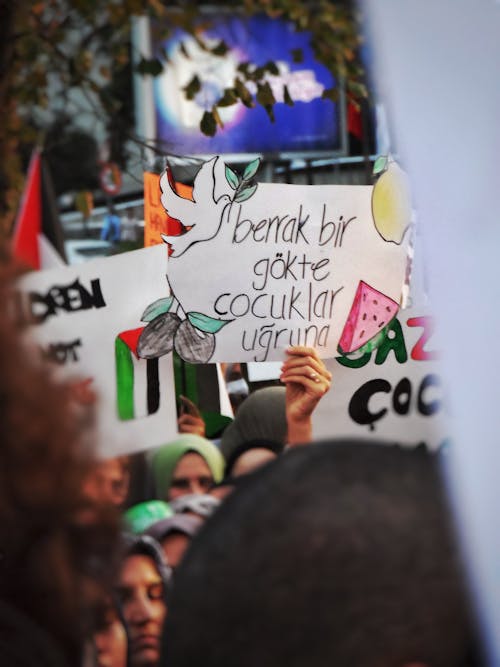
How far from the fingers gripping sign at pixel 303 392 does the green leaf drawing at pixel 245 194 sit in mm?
441

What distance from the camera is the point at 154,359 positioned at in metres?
2.75

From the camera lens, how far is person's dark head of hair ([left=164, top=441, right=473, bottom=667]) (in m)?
0.97

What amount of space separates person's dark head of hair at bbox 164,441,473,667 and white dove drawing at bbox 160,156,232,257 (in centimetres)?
185

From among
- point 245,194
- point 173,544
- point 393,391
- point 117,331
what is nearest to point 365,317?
point 393,391

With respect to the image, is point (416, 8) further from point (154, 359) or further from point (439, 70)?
point (154, 359)

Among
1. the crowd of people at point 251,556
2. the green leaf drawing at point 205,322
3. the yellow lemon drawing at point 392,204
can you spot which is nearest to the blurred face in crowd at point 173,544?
the green leaf drawing at point 205,322

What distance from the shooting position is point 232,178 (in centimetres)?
289

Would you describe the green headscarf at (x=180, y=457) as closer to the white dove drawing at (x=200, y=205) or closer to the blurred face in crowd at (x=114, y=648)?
the white dove drawing at (x=200, y=205)

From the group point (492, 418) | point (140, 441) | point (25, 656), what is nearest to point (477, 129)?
point (492, 418)

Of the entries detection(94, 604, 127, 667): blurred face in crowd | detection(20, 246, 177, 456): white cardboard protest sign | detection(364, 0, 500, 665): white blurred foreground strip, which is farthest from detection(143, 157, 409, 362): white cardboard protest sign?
detection(94, 604, 127, 667): blurred face in crowd

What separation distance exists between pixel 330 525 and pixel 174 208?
1.96m

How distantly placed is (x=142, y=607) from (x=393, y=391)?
1149 millimetres

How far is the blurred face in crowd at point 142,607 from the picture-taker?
1.82 meters

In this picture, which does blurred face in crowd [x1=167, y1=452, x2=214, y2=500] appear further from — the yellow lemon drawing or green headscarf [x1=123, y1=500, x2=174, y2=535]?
the yellow lemon drawing
